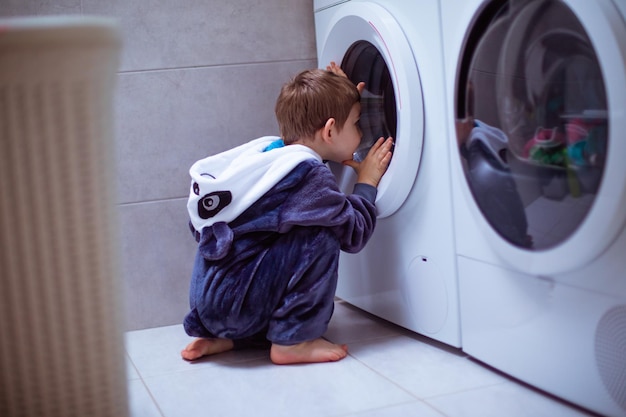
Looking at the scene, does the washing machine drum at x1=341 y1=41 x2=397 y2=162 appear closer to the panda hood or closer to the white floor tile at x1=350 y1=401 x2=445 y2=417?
the panda hood

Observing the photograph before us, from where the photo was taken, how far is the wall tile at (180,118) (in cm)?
200

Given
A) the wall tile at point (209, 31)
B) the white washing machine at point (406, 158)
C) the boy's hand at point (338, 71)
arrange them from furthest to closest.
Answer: the wall tile at point (209, 31) → the boy's hand at point (338, 71) → the white washing machine at point (406, 158)

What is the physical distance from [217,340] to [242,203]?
0.34m

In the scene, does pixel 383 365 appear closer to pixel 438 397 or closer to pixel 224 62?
pixel 438 397

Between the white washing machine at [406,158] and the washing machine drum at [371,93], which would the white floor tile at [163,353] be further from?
the washing machine drum at [371,93]

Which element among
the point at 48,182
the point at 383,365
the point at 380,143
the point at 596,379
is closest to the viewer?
the point at 48,182

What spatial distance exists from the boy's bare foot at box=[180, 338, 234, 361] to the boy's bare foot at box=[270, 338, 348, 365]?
0.52 feet

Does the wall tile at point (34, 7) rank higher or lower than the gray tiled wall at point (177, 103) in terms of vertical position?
higher

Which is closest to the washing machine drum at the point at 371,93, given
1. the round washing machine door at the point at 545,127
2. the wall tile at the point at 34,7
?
the round washing machine door at the point at 545,127

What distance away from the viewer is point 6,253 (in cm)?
98

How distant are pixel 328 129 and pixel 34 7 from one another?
80 cm

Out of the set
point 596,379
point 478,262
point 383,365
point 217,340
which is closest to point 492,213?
point 478,262

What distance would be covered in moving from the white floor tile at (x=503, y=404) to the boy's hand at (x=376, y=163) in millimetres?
532

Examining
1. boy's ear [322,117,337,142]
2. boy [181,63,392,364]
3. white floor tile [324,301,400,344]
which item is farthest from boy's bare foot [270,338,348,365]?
boy's ear [322,117,337,142]
